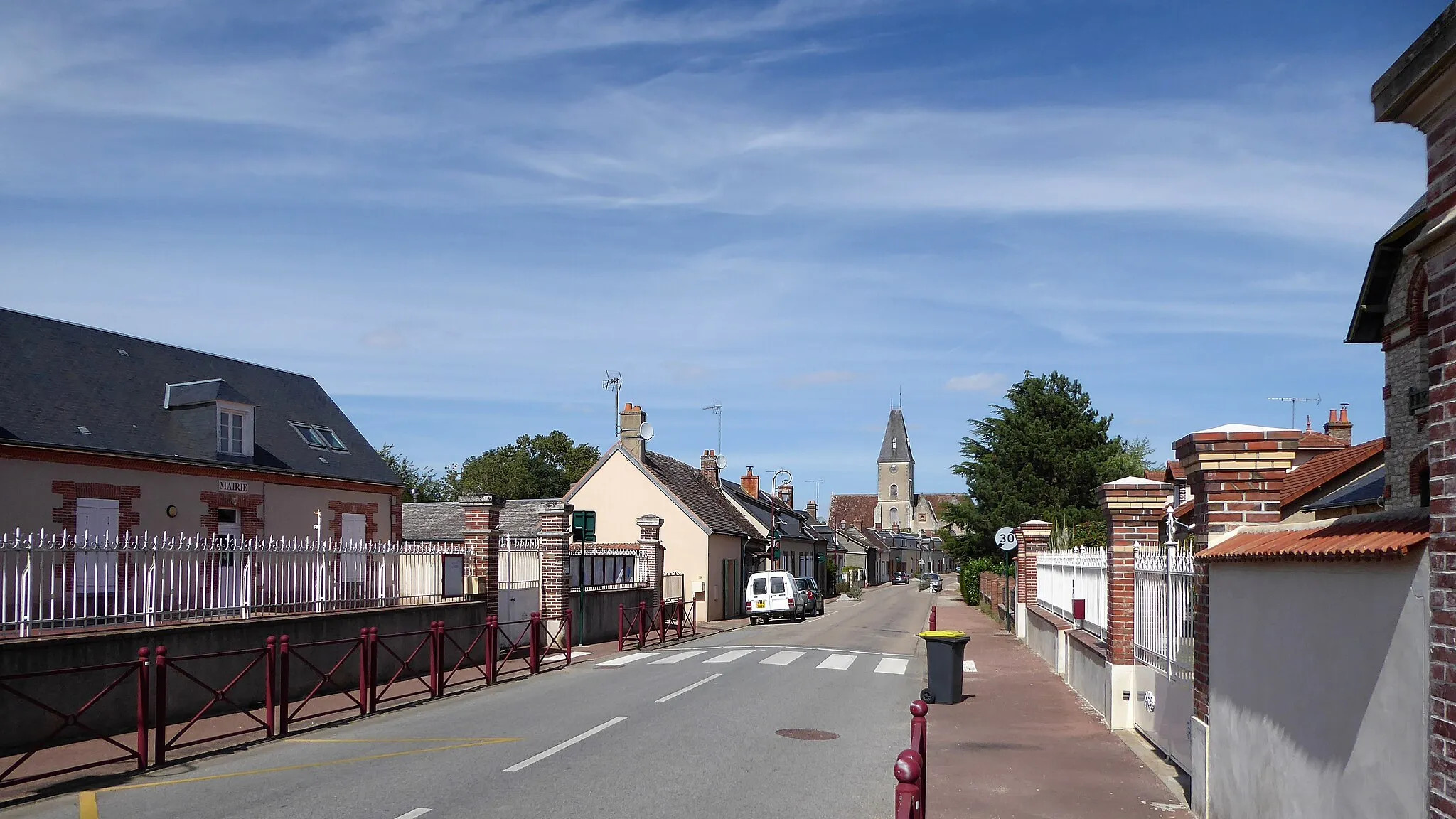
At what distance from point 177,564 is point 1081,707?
12.2 meters

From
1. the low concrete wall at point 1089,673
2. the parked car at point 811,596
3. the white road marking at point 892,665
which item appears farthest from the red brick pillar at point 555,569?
the parked car at point 811,596

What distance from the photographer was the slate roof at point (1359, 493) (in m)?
21.1

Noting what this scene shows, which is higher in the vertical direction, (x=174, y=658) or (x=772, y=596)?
(x=174, y=658)

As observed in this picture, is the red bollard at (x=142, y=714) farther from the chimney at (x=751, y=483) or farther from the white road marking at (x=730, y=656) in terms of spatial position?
the chimney at (x=751, y=483)

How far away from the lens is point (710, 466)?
55.2 m

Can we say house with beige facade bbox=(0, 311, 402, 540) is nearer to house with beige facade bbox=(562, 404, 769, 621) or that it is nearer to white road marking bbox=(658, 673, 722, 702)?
house with beige facade bbox=(562, 404, 769, 621)

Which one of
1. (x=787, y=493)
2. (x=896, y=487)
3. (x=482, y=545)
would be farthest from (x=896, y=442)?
(x=482, y=545)

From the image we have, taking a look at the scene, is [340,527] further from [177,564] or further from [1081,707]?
[1081,707]

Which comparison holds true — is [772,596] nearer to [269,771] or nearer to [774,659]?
[774,659]

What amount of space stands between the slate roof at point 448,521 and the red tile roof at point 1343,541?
4110cm

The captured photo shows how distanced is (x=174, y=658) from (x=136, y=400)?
1687 centimetres

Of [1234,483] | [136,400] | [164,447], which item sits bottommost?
[1234,483]

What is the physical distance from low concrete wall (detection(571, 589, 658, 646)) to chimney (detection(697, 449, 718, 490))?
2423cm

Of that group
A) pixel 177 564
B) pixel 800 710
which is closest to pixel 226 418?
pixel 177 564
